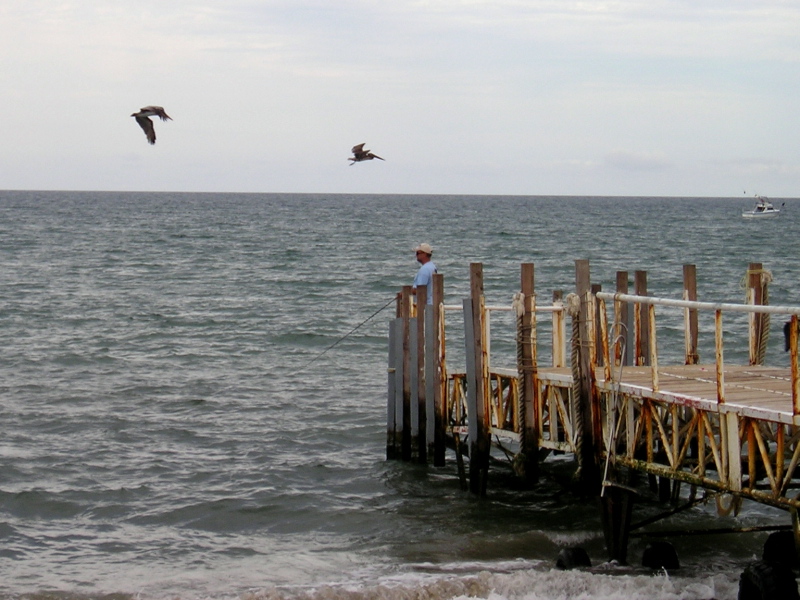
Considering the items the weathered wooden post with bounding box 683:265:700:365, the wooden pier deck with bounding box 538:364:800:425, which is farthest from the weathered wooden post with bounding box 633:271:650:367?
the wooden pier deck with bounding box 538:364:800:425

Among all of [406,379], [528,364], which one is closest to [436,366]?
[406,379]

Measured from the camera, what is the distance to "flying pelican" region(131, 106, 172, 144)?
13703 millimetres

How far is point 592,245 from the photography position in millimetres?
A: 58750

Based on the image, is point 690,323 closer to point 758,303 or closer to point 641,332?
point 641,332

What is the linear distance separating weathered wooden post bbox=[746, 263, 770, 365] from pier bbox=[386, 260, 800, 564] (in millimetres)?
15

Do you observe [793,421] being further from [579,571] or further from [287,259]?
[287,259]

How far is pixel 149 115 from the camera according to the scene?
545 inches

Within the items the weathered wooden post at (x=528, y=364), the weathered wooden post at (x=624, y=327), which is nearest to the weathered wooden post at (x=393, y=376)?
the weathered wooden post at (x=528, y=364)

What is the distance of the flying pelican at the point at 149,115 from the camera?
45.0 ft

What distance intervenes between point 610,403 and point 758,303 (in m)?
2.80

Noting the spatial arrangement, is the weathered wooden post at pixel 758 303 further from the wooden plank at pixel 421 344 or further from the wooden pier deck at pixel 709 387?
the wooden plank at pixel 421 344

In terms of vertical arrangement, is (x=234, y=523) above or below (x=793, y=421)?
below

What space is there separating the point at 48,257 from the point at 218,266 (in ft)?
28.1

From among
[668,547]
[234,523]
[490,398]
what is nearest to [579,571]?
[668,547]
